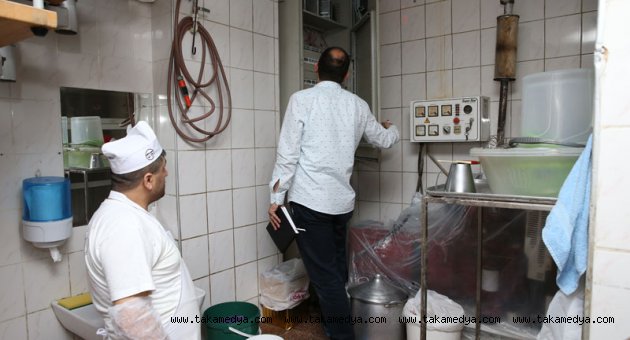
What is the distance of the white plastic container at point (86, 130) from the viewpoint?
195cm

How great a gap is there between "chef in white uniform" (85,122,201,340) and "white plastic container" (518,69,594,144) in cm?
145

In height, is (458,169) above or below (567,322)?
above

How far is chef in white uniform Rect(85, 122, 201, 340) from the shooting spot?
44.8 inches

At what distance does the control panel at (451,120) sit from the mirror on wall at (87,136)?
1.71 m

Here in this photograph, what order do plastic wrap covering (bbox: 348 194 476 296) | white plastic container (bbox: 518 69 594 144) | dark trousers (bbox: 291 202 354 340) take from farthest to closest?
plastic wrap covering (bbox: 348 194 476 296), dark trousers (bbox: 291 202 354 340), white plastic container (bbox: 518 69 594 144)

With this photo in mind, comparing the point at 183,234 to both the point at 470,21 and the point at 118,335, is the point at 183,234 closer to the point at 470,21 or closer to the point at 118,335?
the point at 118,335

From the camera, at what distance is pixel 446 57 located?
9.02 feet

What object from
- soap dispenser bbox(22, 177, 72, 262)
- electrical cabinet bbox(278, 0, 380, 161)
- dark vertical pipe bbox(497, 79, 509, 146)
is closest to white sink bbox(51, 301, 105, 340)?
soap dispenser bbox(22, 177, 72, 262)

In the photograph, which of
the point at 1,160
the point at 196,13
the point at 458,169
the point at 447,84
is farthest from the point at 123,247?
the point at 447,84

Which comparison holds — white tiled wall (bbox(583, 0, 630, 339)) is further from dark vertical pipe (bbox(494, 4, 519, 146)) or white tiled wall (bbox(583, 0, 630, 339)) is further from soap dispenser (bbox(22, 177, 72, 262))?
soap dispenser (bbox(22, 177, 72, 262))

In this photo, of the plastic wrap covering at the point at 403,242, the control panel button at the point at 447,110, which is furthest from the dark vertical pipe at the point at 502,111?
the plastic wrap covering at the point at 403,242

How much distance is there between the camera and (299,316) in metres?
2.63

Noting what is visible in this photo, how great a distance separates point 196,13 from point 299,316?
184 centimetres

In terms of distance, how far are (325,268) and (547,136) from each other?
1.17 m
